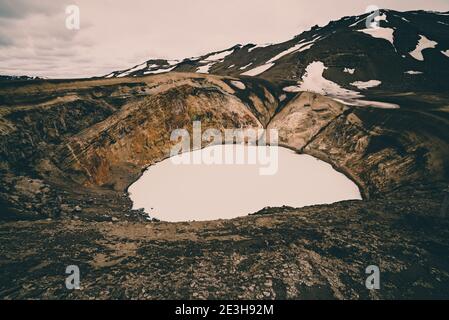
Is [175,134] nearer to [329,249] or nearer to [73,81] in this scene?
[73,81]

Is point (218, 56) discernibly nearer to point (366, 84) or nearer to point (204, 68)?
point (204, 68)

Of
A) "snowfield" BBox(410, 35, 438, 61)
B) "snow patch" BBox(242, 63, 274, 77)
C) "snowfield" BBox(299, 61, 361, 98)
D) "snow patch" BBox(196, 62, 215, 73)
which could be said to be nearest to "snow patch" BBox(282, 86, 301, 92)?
"snowfield" BBox(299, 61, 361, 98)

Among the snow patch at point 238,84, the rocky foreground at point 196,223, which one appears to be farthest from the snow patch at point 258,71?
the rocky foreground at point 196,223

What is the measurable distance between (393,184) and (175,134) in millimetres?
28328

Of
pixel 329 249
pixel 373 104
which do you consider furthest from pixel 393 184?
pixel 373 104

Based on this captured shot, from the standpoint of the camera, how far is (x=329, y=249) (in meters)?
21.5

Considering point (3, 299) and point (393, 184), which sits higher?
point (393, 184)

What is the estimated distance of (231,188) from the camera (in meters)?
34.4

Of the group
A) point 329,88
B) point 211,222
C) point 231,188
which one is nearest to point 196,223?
point 211,222

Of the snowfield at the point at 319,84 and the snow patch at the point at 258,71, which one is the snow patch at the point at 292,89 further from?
the snow patch at the point at 258,71

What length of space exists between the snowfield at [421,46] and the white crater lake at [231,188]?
6091cm

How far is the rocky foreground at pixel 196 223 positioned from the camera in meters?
18.5

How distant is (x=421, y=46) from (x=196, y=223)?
8926 centimetres

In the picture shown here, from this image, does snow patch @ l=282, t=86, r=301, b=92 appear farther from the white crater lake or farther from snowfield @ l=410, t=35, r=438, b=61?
snowfield @ l=410, t=35, r=438, b=61
